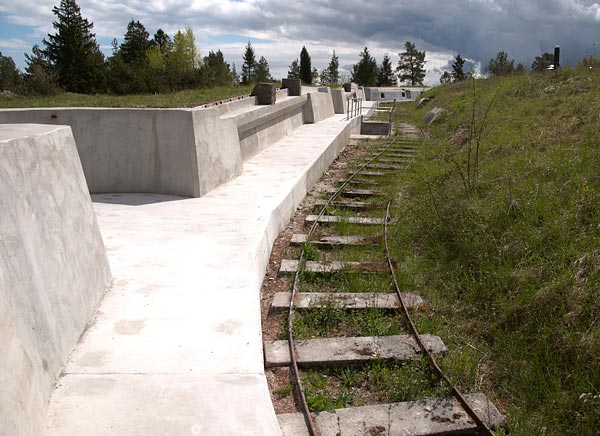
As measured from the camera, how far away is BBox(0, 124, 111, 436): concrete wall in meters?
3.17

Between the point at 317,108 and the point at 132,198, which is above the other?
the point at 317,108

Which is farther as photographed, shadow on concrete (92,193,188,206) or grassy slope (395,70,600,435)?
shadow on concrete (92,193,188,206)

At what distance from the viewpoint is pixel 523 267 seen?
21.2 feet

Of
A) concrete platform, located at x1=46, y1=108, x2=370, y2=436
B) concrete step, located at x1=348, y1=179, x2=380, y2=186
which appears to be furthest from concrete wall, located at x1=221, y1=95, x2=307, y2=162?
concrete platform, located at x1=46, y1=108, x2=370, y2=436

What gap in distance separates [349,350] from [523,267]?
8.47 ft

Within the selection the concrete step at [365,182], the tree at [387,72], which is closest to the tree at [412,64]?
the tree at [387,72]

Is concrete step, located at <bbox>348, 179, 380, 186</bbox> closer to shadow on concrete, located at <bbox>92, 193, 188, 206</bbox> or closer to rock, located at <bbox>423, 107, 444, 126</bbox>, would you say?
shadow on concrete, located at <bbox>92, 193, 188, 206</bbox>

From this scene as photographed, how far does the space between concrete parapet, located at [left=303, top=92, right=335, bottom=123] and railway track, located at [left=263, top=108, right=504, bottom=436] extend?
1655 cm

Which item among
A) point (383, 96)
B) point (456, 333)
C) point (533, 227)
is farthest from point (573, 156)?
point (383, 96)

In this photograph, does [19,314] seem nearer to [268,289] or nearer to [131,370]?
[131,370]

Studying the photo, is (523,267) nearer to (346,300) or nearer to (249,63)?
(346,300)

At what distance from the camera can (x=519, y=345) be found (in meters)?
5.47

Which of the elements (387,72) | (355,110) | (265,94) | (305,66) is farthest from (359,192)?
(387,72)

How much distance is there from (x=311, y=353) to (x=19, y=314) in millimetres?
2905
